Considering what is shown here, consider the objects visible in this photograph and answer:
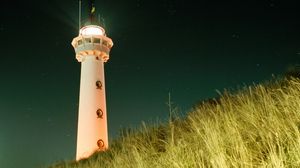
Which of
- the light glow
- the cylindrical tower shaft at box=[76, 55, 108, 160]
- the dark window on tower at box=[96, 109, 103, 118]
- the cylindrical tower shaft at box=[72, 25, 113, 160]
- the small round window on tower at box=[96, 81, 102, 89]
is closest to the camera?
the cylindrical tower shaft at box=[76, 55, 108, 160]

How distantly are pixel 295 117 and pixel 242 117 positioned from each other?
74 centimetres

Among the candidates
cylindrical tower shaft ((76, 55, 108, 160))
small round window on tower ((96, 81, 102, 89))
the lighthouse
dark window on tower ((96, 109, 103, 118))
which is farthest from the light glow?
dark window on tower ((96, 109, 103, 118))

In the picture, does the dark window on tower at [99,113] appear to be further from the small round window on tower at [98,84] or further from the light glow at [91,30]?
the light glow at [91,30]

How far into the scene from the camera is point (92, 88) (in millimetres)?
24250

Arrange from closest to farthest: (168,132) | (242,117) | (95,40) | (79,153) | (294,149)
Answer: (294,149), (242,117), (168,132), (79,153), (95,40)

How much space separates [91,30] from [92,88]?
5.46 metres

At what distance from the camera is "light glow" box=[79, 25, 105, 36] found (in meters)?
27.7

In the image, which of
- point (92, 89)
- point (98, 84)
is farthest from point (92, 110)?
point (98, 84)

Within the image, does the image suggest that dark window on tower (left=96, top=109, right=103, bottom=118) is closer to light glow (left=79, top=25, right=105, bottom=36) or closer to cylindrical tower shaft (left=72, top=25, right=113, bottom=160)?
cylindrical tower shaft (left=72, top=25, right=113, bottom=160)

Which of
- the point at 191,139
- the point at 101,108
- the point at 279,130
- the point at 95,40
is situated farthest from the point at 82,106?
the point at 279,130

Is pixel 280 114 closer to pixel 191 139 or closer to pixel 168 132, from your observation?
→ pixel 191 139

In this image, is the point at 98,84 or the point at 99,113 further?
the point at 98,84

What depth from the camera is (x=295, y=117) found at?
3814 mm

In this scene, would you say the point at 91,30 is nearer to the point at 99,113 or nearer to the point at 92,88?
the point at 92,88
